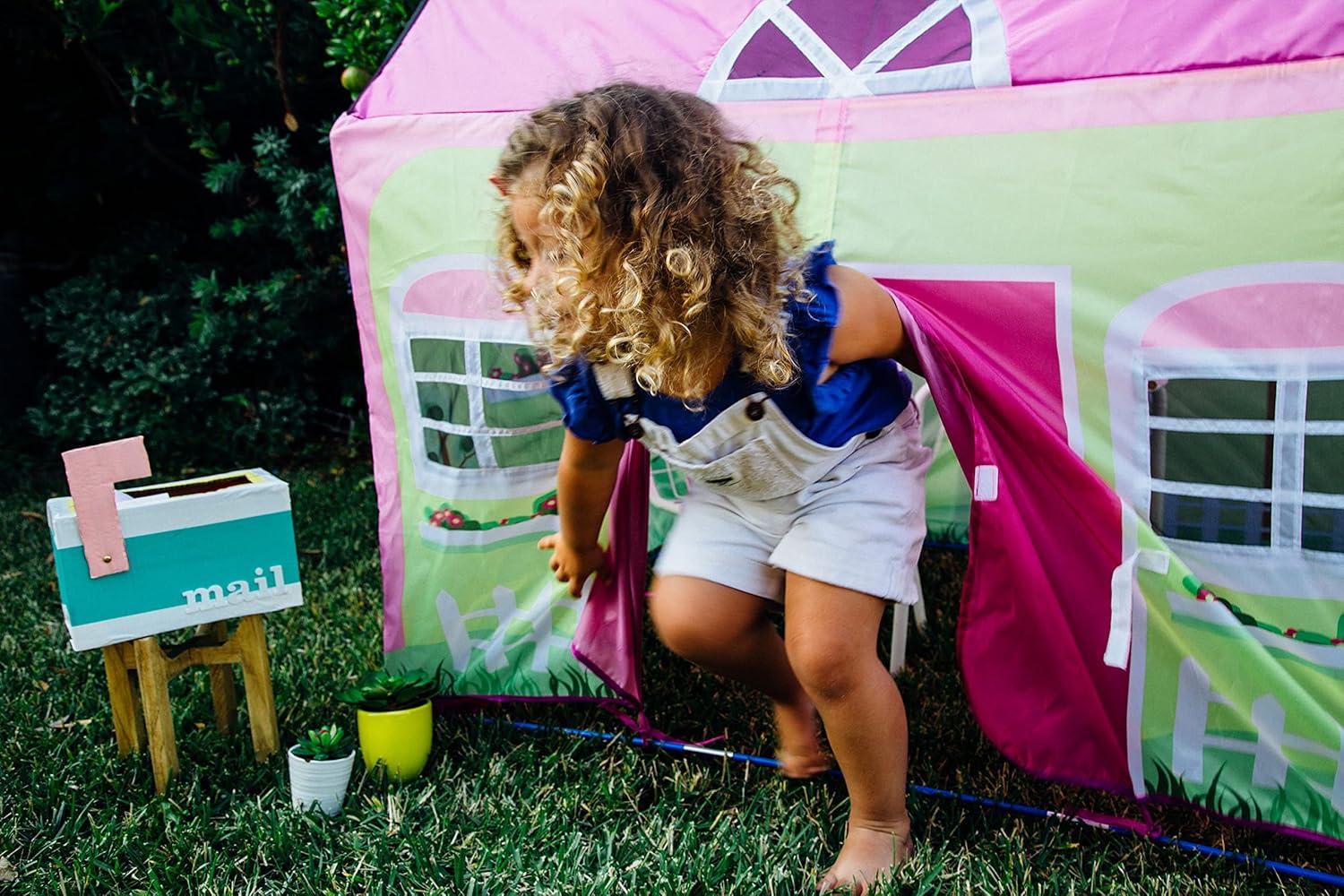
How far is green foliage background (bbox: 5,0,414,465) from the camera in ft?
13.2

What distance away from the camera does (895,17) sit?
1827 mm

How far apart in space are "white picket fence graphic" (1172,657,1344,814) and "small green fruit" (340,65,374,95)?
8.58ft

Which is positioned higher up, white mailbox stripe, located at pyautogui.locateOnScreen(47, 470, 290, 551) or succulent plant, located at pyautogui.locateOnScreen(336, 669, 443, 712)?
white mailbox stripe, located at pyautogui.locateOnScreen(47, 470, 290, 551)

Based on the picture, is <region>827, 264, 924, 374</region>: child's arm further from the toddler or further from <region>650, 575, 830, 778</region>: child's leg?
<region>650, 575, 830, 778</region>: child's leg

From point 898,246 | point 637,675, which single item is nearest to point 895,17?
point 898,246

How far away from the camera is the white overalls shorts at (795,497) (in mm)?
1661

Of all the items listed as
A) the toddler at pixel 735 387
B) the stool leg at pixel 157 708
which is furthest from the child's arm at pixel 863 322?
the stool leg at pixel 157 708

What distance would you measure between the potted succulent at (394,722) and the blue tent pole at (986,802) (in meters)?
0.20

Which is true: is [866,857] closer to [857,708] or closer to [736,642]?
[857,708]

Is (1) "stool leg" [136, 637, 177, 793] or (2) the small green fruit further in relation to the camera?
(2) the small green fruit

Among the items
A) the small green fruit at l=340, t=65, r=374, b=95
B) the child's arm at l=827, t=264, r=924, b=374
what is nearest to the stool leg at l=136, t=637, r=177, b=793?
the child's arm at l=827, t=264, r=924, b=374

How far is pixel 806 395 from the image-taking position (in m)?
1.64

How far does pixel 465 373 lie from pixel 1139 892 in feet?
4.61

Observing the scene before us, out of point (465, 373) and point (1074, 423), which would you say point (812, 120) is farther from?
point (465, 373)
